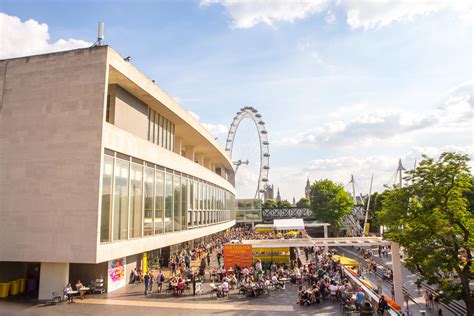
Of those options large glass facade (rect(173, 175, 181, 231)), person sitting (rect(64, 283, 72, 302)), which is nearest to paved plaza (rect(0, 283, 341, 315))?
person sitting (rect(64, 283, 72, 302))

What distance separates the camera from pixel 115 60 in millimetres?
22422

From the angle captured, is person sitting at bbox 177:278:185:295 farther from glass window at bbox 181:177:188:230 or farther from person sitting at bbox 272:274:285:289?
glass window at bbox 181:177:188:230

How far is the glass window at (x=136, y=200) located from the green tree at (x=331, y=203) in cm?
5839

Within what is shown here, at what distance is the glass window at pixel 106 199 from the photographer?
21.0 metres

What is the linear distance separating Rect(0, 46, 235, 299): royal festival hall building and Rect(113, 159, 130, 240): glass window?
0.21 feet

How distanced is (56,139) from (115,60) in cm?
608

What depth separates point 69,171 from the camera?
2097 cm

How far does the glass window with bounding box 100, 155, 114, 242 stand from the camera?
20969 millimetres

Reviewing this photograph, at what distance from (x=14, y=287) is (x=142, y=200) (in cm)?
929

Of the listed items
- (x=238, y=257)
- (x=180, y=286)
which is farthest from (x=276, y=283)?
(x=180, y=286)

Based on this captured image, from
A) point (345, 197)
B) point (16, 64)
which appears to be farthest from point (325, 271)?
point (345, 197)

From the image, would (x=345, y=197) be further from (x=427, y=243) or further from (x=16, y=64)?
(x=16, y=64)

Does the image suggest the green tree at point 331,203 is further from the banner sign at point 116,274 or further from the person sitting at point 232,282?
the banner sign at point 116,274

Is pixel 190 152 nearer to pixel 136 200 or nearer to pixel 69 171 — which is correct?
pixel 136 200
